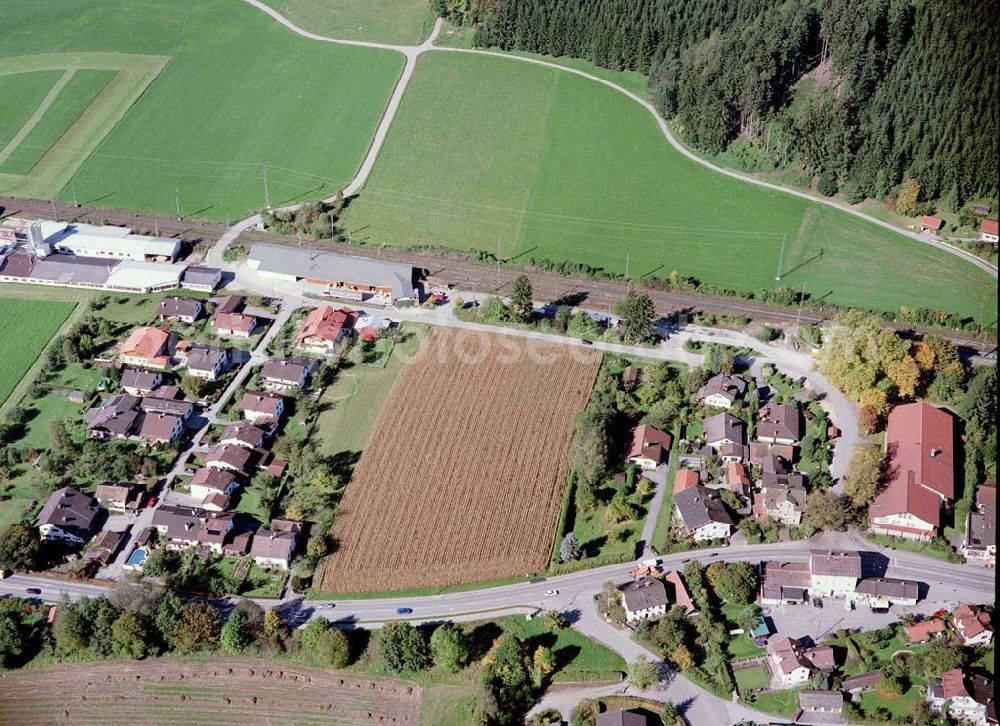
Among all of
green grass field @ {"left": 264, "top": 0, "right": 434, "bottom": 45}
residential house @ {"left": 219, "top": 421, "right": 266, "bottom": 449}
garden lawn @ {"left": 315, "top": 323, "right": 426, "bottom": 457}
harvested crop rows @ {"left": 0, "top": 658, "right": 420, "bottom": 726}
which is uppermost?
green grass field @ {"left": 264, "top": 0, "right": 434, "bottom": 45}

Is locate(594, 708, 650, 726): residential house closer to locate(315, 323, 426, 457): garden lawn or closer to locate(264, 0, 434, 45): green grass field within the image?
locate(315, 323, 426, 457): garden lawn

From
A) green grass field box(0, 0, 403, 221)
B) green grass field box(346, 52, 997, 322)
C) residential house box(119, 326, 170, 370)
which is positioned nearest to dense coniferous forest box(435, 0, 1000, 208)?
green grass field box(346, 52, 997, 322)

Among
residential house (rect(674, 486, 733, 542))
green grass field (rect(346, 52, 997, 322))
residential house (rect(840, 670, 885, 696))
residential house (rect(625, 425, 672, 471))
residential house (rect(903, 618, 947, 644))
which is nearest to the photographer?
residential house (rect(840, 670, 885, 696))

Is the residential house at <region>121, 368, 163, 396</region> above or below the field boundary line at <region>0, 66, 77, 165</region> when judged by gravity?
below

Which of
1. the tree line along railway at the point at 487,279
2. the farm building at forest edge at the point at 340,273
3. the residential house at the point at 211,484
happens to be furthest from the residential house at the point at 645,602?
the farm building at forest edge at the point at 340,273

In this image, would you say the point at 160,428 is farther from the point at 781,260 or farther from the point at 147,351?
the point at 781,260

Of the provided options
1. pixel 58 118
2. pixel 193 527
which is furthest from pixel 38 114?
pixel 193 527

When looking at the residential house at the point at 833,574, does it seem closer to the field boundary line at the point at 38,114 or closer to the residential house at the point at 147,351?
the residential house at the point at 147,351
